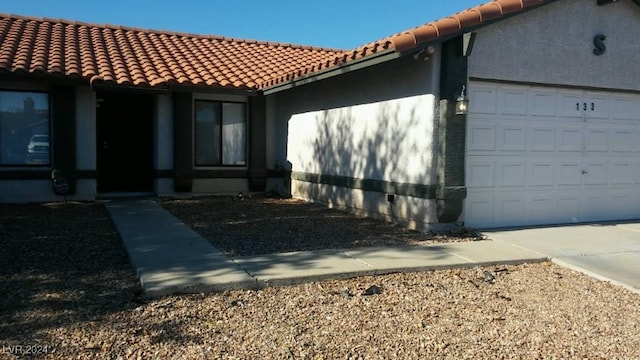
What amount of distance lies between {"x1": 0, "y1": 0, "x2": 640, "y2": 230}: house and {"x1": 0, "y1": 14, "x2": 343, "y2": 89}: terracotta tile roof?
0.07 metres

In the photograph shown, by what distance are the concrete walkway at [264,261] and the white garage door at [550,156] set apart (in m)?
1.51

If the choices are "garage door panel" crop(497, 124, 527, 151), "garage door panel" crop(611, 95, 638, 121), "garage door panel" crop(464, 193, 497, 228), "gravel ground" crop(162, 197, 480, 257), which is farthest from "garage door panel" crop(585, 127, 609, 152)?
"gravel ground" crop(162, 197, 480, 257)

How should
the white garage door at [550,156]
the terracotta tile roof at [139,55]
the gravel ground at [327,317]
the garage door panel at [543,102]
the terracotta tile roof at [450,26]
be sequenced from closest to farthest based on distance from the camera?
the gravel ground at [327,317]
the terracotta tile roof at [450,26]
the white garage door at [550,156]
the garage door panel at [543,102]
the terracotta tile roof at [139,55]

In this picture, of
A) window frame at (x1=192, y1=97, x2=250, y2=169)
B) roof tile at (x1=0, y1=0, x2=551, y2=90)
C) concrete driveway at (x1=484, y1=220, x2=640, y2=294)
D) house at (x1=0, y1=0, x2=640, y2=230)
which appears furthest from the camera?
window frame at (x1=192, y1=97, x2=250, y2=169)

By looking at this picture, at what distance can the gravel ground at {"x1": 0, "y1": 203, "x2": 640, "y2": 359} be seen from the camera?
4.04 meters

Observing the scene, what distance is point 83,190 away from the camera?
1214 centimetres

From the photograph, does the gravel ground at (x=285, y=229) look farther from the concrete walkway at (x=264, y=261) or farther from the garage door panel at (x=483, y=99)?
the garage door panel at (x=483, y=99)

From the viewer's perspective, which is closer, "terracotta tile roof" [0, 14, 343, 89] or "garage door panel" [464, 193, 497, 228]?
"garage door panel" [464, 193, 497, 228]

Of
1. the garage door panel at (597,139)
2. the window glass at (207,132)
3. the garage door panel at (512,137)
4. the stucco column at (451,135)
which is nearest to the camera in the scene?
the stucco column at (451,135)

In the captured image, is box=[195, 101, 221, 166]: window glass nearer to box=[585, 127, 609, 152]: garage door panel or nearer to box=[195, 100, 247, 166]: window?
box=[195, 100, 247, 166]: window

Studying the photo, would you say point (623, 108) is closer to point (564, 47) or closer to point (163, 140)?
point (564, 47)

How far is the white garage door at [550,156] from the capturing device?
29.2 feet

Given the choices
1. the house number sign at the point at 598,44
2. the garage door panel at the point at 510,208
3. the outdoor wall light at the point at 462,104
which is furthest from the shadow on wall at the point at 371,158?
the house number sign at the point at 598,44

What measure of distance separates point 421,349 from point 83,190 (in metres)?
10.1
